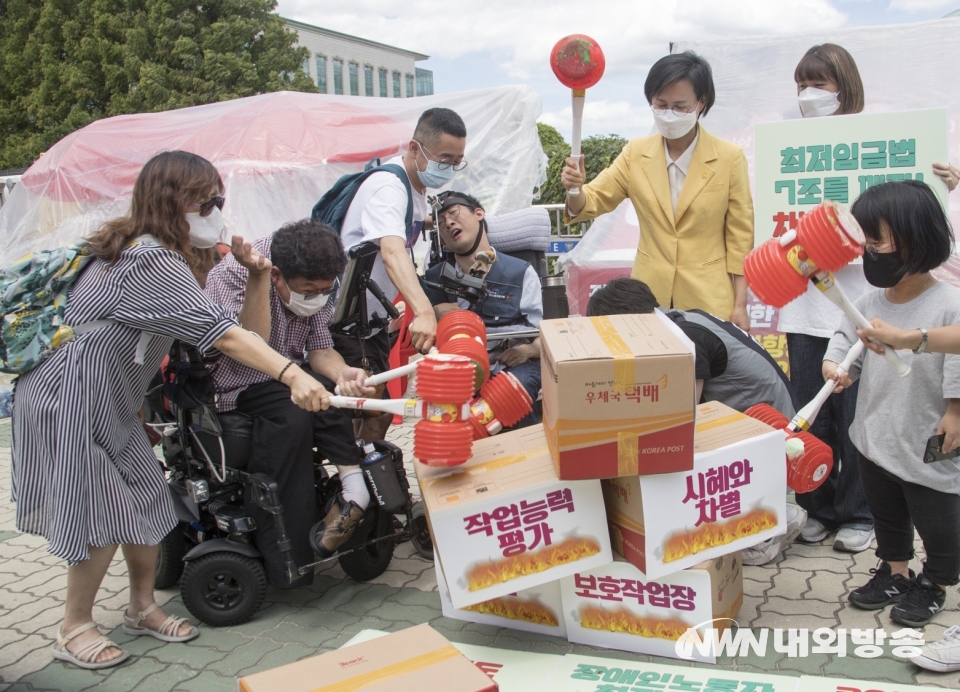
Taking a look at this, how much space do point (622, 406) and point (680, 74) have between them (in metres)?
1.64

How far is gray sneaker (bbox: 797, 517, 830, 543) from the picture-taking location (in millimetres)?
3570

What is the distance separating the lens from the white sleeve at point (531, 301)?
12.3ft

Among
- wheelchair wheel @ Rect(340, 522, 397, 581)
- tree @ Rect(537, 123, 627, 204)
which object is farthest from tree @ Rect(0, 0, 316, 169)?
wheelchair wheel @ Rect(340, 522, 397, 581)

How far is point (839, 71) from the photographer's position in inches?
136

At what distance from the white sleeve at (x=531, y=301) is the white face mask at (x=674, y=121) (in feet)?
2.92

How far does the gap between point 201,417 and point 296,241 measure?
76cm

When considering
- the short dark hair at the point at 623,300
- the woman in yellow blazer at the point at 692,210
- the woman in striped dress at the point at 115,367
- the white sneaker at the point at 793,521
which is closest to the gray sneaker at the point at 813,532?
the white sneaker at the point at 793,521

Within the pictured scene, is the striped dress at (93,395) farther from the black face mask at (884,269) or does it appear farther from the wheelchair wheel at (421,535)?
the black face mask at (884,269)

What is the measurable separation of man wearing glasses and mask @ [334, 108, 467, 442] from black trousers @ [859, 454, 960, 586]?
1.69m

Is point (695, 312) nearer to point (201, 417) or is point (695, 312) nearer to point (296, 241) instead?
point (296, 241)

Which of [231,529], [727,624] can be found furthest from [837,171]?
[231,529]

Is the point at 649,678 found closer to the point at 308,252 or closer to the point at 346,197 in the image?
the point at 308,252

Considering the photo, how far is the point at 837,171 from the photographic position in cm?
355

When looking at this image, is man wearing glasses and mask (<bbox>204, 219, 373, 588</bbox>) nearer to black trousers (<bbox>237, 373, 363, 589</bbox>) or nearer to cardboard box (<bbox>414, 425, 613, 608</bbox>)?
black trousers (<bbox>237, 373, 363, 589</bbox>)
